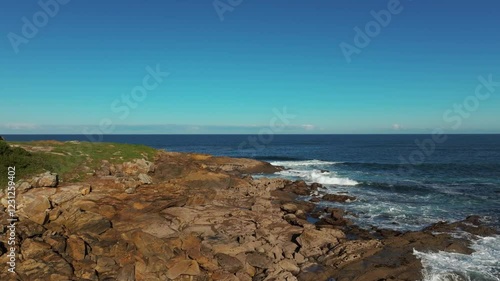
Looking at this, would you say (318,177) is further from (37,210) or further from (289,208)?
(37,210)

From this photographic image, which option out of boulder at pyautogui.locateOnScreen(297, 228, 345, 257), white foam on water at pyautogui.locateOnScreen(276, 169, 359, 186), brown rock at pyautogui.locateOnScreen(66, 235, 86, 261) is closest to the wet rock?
white foam on water at pyautogui.locateOnScreen(276, 169, 359, 186)

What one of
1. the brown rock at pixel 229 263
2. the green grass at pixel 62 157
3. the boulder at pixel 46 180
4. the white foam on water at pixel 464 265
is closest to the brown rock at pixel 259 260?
the brown rock at pixel 229 263

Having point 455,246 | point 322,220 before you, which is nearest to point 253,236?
point 322,220

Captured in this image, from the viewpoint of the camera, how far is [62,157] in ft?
100

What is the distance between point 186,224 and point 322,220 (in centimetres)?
1249

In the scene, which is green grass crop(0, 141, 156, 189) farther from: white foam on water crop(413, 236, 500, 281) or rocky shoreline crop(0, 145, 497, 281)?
white foam on water crop(413, 236, 500, 281)

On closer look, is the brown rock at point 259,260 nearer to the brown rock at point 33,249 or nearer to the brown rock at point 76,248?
the brown rock at point 76,248

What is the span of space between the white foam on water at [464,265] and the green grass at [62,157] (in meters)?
27.4

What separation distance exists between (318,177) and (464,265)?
32.5 m

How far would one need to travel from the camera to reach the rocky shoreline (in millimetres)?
17922

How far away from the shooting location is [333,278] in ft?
59.5

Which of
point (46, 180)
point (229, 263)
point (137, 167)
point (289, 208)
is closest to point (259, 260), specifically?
point (229, 263)

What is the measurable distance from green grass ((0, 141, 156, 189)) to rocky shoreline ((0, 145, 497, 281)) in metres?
1.27

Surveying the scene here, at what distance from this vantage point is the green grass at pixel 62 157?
24.9 meters
